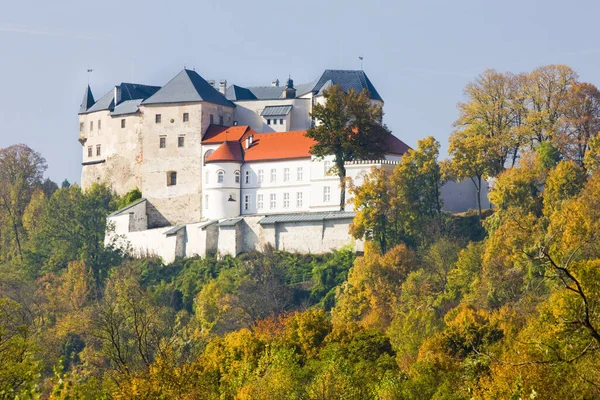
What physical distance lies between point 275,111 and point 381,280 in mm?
16790

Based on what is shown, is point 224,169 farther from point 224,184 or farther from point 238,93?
point 238,93

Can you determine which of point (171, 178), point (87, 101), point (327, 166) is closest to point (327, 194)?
point (327, 166)

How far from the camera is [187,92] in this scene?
81.8 m

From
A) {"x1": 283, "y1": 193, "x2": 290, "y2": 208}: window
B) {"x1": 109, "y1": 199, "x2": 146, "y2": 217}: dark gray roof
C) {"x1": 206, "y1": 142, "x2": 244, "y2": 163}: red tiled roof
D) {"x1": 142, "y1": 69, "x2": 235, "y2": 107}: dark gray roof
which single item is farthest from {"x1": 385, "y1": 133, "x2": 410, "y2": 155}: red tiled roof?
{"x1": 109, "y1": 199, "x2": 146, "y2": 217}: dark gray roof

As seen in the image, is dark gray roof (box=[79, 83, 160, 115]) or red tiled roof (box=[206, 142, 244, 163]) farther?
dark gray roof (box=[79, 83, 160, 115])

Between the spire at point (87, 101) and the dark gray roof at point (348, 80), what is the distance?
58.7 ft

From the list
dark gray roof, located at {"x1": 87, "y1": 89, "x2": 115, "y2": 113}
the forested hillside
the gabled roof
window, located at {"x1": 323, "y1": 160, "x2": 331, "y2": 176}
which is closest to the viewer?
the forested hillside

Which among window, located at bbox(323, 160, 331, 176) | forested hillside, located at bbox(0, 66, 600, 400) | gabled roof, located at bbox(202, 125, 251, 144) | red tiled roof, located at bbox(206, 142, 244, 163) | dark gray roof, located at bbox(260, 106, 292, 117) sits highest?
dark gray roof, located at bbox(260, 106, 292, 117)

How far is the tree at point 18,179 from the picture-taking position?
94.4 metres

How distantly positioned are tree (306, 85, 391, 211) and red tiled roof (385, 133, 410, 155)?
0.47 meters

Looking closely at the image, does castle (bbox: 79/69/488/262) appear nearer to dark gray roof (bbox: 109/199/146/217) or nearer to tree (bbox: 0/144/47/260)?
dark gray roof (bbox: 109/199/146/217)

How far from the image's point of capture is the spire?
304 feet

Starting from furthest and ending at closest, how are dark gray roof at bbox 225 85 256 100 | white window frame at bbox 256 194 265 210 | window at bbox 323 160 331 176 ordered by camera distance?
dark gray roof at bbox 225 85 256 100
white window frame at bbox 256 194 265 210
window at bbox 323 160 331 176

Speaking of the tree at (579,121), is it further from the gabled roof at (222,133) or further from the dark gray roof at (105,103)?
the dark gray roof at (105,103)
